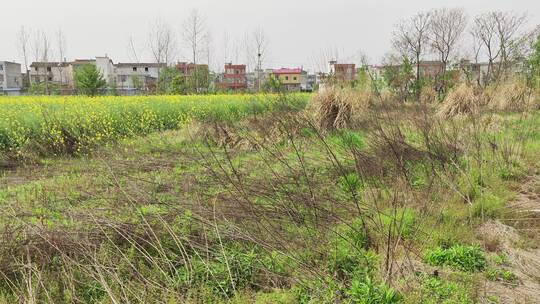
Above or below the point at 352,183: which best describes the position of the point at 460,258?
below

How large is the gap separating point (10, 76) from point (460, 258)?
254 ft

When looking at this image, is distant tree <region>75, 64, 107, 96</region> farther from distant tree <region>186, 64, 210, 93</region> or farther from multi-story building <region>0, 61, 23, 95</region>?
multi-story building <region>0, 61, 23, 95</region>

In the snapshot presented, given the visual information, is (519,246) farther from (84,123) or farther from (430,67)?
(430,67)

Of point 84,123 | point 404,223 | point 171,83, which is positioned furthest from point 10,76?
point 404,223

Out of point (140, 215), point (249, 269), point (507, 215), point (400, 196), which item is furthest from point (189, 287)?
point (507, 215)

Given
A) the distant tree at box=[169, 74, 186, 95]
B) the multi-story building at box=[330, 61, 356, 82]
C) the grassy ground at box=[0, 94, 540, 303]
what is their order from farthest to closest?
the distant tree at box=[169, 74, 186, 95], the multi-story building at box=[330, 61, 356, 82], the grassy ground at box=[0, 94, 540, 303]

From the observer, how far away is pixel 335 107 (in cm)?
1016

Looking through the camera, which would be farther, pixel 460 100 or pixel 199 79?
pixel 199 79

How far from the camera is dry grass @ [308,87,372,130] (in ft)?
32.6

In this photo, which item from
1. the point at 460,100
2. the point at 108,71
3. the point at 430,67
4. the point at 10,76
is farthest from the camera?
the point at 108,71

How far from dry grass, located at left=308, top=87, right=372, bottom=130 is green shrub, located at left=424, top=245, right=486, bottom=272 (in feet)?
21.6

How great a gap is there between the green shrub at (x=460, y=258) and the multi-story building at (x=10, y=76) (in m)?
71.7

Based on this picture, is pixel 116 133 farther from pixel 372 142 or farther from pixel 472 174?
pixel 472 174

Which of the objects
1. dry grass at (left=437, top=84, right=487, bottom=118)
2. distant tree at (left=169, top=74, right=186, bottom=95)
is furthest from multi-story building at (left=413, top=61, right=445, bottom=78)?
distant tree at (left=169, top=74, right=186, bottom=95)
